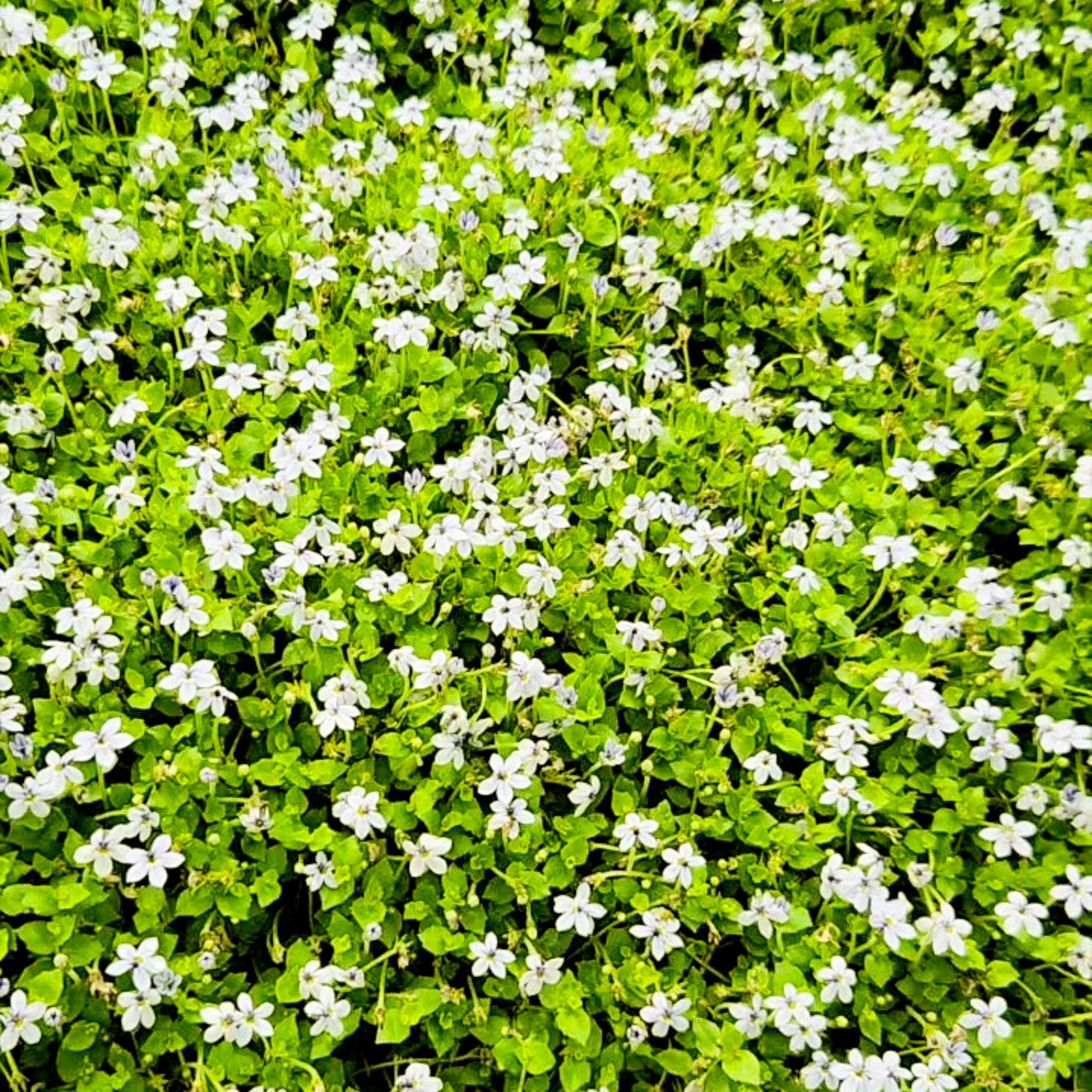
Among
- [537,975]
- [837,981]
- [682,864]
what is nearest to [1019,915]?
[837,981]

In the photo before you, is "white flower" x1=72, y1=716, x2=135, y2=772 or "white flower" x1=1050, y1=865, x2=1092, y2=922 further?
"white flower" x1=1050, y1=865, x2=1092, y2=922

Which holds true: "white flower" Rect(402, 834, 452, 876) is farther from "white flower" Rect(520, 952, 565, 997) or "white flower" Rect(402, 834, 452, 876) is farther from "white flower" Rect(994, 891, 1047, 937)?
"white flower" Rect(994, 891, 1047, 937)

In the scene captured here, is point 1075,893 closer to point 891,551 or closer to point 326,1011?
point 891,551

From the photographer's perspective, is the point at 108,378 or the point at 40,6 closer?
the point at 108,378

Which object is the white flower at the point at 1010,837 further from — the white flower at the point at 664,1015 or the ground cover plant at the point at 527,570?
the white flower at the point at 664,1015

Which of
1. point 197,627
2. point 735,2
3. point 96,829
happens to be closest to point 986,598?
point 197,627

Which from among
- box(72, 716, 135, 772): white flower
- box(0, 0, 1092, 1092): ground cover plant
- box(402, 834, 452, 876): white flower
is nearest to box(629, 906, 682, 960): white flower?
box(0, 0, 1092, 1092): ground cover plant

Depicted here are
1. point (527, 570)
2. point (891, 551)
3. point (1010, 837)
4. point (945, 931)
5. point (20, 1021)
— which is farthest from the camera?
point (891, 551)

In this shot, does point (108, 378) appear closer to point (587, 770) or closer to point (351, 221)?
point (351, 221)

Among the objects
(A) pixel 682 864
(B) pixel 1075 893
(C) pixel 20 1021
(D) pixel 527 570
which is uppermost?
(D) pixel 527 570
